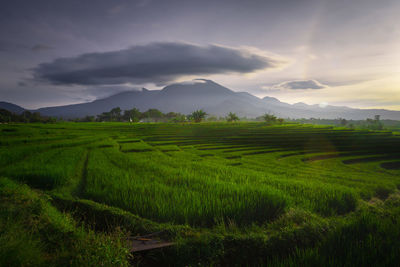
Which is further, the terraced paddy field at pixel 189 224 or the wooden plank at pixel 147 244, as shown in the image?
the wooden plank at pixel 147 244

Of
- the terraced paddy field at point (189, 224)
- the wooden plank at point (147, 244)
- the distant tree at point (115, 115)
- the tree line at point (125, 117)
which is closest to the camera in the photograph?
the terraced paddy field at point (189, 224)

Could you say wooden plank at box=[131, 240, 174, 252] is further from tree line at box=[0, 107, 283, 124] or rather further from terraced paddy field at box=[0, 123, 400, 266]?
tree line at box=[0, 107, 283, 124]

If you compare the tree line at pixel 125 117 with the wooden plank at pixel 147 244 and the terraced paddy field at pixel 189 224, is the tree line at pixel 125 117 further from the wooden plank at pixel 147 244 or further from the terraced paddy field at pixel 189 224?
the wooden plank at pixel 147 244

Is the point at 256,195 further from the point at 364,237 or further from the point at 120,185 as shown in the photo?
the point at 120,185

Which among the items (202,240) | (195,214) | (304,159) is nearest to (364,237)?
(202,240)

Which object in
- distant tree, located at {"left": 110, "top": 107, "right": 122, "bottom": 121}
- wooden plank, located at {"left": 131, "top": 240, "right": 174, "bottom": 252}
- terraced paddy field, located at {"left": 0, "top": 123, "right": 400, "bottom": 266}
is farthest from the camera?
distant tree, located at {"left": 110, "top": 107, "right": 122, "bottom": 121}

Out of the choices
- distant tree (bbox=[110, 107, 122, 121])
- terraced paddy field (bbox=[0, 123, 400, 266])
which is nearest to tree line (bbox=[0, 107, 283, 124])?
distant tree (bbox=[110, 107, 122, 121])

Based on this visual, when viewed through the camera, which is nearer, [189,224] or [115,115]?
[189,224]

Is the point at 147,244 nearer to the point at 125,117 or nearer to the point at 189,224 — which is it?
the point at 189,224

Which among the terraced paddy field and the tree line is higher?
the tree line

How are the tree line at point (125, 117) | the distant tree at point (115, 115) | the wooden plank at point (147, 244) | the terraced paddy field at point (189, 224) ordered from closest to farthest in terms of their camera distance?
1. the terraced paddy field at point (189, 224)
2. the wooden plank at point (147, 244)
3. the tree line at point (125, 117)
4. the distant tree at point (115, 115)

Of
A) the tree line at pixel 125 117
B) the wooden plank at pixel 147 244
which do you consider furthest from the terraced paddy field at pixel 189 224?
the tree line at pixel 125 117

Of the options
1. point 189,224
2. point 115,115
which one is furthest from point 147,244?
point 115,115

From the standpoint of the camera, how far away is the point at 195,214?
5.02 metres
